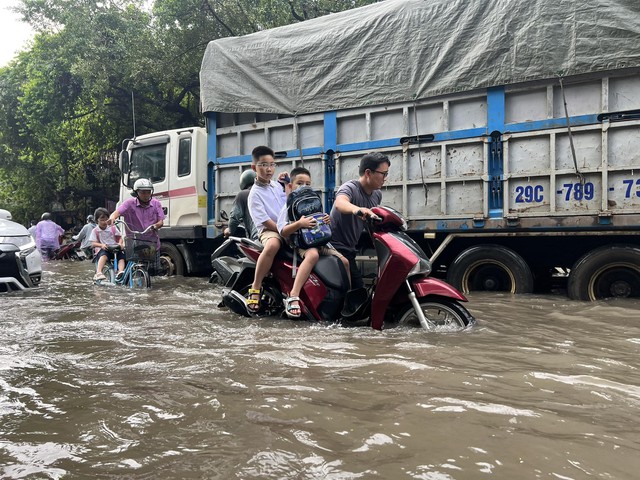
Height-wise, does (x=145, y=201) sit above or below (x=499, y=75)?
below

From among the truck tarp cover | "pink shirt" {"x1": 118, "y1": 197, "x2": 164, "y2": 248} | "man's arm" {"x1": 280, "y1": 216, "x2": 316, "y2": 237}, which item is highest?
the truck tarp cover

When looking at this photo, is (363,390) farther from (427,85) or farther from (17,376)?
(427,85)

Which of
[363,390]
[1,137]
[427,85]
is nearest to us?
[363,390]

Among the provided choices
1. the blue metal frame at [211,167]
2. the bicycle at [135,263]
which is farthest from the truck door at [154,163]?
the bicycle at [135,263]

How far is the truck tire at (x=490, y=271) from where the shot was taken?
571cm

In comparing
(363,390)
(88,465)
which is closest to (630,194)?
(363,390)

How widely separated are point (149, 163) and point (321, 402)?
745 cm

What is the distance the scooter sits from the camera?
3.59 metres

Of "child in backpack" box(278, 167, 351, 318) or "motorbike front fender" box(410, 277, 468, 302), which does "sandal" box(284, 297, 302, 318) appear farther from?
"motorbike front fender" box(410, 277, 468, 302)

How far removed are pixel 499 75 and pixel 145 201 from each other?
466 cm

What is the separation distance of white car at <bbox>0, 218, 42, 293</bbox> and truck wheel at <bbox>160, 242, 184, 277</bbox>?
2226 millimetres

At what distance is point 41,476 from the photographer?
1.60 metres

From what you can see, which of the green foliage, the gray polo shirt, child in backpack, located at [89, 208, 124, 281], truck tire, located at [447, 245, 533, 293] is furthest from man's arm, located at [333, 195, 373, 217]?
the green foliage

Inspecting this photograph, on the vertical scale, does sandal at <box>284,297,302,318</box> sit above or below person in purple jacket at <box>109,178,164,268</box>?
below
